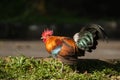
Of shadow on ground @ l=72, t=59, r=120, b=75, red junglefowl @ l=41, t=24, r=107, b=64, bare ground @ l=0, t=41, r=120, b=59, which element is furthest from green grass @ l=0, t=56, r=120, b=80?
bare ground @ l=0, t=41, r=120, b=59

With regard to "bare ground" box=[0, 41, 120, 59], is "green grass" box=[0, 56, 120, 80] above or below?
below

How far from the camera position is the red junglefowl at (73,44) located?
880 centimetres

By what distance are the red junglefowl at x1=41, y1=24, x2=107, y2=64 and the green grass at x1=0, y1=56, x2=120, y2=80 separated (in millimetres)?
364

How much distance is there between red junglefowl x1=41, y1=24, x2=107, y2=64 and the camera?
8805 millimetres

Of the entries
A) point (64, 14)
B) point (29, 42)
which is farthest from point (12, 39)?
point (64, 14)

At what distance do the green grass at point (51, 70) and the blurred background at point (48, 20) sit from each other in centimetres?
390

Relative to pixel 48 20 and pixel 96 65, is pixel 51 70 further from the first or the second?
pixel 48 20

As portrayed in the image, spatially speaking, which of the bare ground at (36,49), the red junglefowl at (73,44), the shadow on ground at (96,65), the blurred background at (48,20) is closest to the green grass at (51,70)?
the shadow on ground at (96,65)

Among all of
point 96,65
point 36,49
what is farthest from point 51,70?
point 36,49

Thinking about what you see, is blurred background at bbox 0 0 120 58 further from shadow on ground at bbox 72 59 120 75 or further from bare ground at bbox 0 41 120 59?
shadow on ground at bbox 72 59 120 75

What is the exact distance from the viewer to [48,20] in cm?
1902

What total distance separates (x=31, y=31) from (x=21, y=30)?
374 mm

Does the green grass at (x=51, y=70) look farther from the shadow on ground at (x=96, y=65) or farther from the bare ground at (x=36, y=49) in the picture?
the bare ground at (x=36, y=49)

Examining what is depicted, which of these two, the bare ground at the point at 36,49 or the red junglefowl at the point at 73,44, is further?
the bare ground at the point at 36,49
